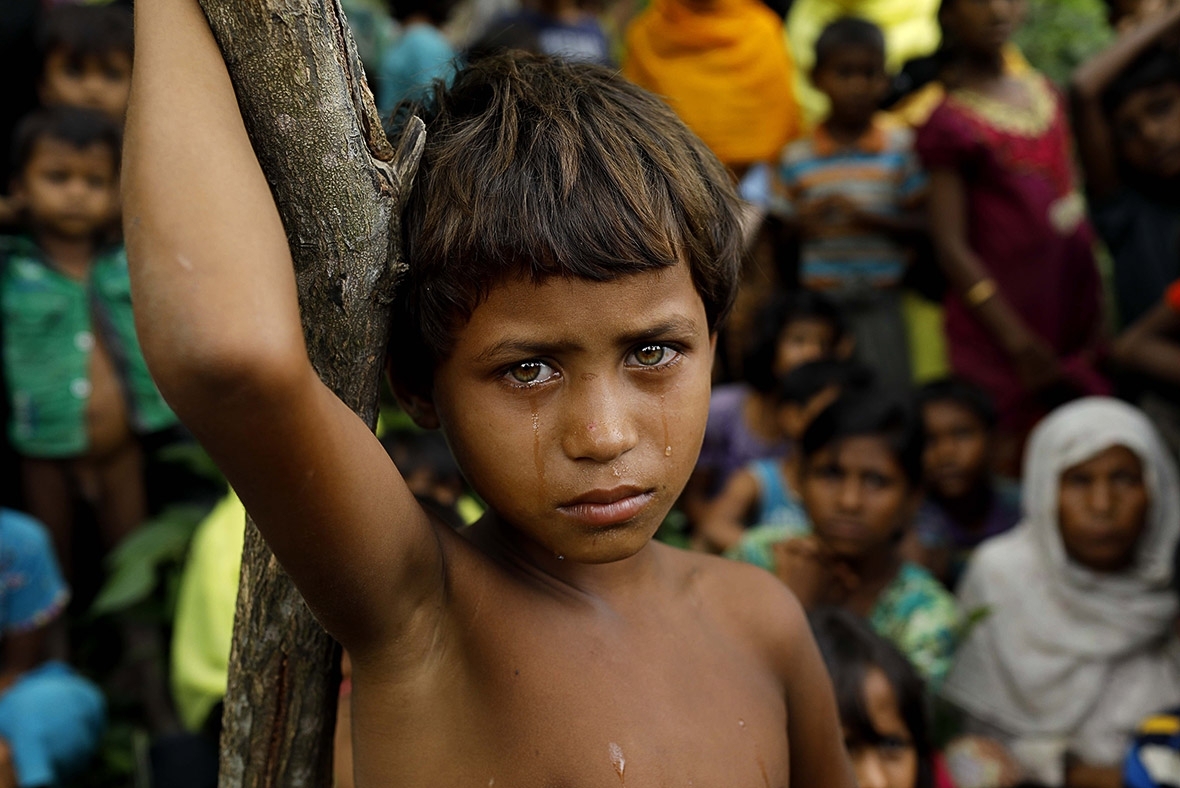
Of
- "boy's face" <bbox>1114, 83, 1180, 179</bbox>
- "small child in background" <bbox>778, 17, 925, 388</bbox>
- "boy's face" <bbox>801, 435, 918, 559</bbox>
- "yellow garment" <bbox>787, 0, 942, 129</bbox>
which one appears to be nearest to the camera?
"boy's face" <bbox>801, 435, 918, 559</bbox>

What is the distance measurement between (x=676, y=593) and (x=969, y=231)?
3.48 metres

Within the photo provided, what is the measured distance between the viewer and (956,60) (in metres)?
4.75

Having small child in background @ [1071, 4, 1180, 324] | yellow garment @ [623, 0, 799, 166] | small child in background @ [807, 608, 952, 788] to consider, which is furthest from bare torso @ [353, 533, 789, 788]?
yellow garment @ [623, 0, 799, 166]

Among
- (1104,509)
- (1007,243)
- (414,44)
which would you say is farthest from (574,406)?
(414,44)

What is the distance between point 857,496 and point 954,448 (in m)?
0.93

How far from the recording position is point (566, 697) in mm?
1288

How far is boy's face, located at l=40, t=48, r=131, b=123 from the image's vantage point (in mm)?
4363

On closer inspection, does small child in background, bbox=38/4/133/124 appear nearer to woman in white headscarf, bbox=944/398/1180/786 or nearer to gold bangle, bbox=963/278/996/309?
gold bangle, bbox=963/278/996/309

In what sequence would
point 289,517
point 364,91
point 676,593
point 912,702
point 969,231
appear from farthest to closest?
point 969,231 → point 912,702 → point 676,593 → point 364,91 → point 289,517

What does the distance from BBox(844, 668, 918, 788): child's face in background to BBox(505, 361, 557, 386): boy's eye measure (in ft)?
5.62

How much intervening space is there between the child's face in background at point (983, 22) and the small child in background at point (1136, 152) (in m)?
0.34

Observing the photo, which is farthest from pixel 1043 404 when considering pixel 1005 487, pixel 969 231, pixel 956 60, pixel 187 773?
pixel 187 773

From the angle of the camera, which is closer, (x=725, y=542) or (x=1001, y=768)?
(x=1001, y=768)

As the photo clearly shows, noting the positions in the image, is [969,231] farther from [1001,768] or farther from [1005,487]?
[1001,768]
